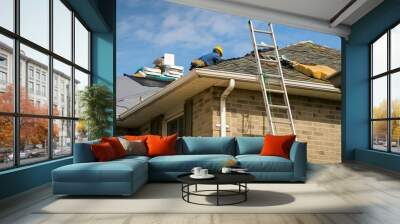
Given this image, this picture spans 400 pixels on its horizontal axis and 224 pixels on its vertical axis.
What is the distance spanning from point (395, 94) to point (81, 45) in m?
5.91

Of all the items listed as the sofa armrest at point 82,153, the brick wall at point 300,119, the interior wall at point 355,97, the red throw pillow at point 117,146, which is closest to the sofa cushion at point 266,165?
the red throw pillow at point 117,146

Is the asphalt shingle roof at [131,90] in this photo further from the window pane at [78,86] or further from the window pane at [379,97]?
the window pane at [379,97]

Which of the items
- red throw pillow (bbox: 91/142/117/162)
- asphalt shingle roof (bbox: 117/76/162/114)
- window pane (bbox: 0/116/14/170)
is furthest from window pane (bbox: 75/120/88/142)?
asphalt shingle roof (bbox: 117/76/162/114)

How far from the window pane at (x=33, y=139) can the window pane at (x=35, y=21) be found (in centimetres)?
110

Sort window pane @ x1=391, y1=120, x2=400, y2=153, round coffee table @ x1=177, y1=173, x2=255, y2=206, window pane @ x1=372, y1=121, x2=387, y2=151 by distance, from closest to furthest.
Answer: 1. round coffee table @ x1=177, y1=173, x2=255, y2=206
2. window pane @ x1=391, y1=120, x2=400, y2=153
3. window pane @ x1=372, y1=121, x2=387, y2=151

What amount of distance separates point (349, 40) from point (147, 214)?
6322mm

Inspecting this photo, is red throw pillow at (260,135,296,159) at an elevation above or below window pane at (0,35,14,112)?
below

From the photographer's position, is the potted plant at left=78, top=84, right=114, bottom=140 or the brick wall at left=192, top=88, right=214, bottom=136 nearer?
the potted plant at left=78, top=84, right=114, bottom=140

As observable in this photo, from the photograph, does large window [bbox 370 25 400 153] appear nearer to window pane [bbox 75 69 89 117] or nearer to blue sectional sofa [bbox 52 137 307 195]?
blue sectional sofa [bbox 52 137 307 195]

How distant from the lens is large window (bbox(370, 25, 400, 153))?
6.77 m

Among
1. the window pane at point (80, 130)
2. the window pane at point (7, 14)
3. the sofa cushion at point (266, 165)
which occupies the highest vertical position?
the window pane at point (7, 14)

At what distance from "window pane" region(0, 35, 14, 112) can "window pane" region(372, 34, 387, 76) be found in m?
6.41

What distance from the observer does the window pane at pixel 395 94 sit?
6.71 m

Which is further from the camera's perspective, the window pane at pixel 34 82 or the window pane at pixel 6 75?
the window pane at pixel 34 82
